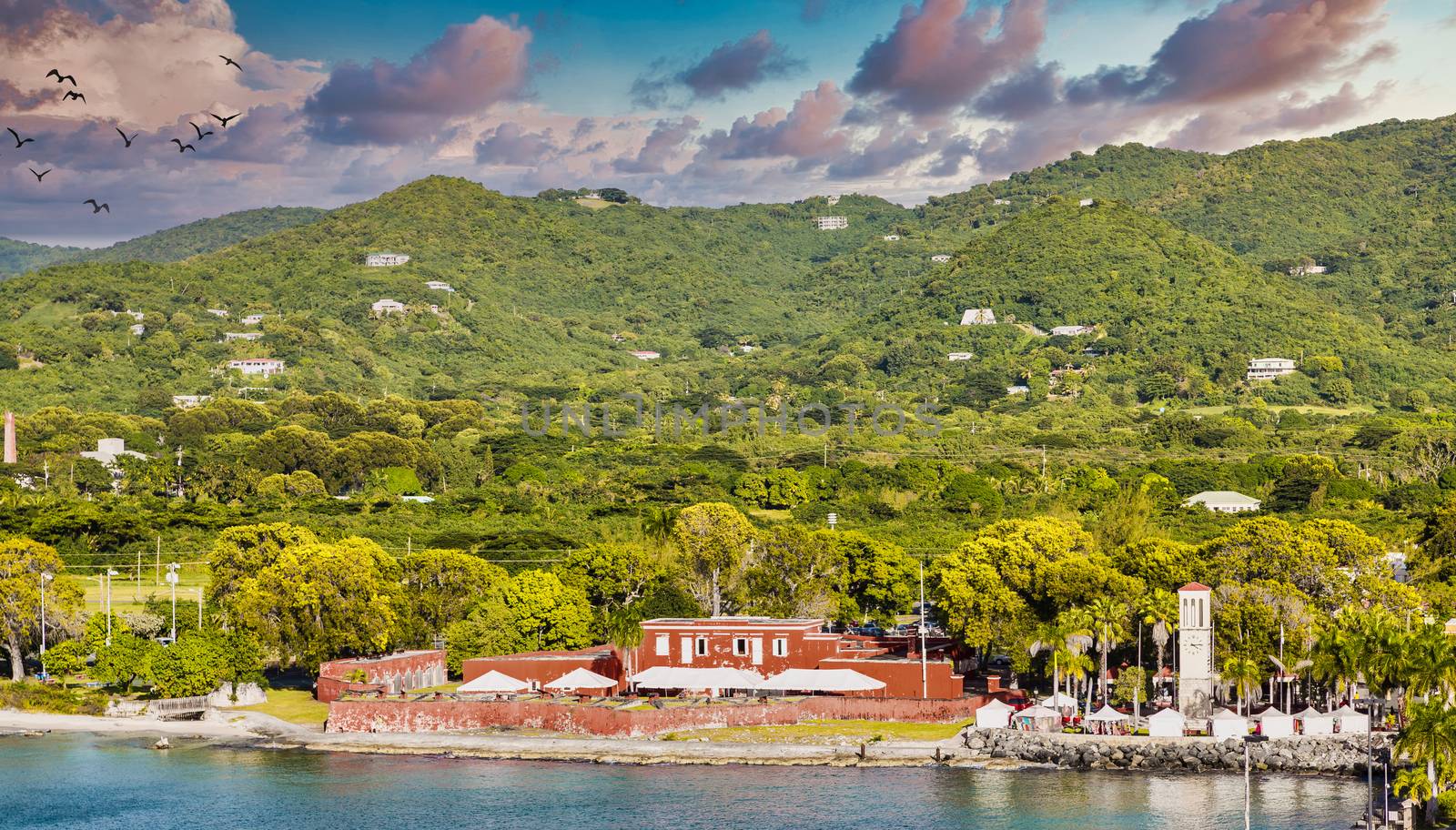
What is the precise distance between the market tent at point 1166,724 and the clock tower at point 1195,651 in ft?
5.86

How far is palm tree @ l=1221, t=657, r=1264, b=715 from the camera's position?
59.3 m

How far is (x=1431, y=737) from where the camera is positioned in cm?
4381

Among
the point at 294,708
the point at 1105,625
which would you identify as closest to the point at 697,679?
the point at 1105,625

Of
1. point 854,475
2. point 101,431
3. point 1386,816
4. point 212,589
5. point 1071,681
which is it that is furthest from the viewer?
point 101,431

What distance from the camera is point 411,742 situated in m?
62.6

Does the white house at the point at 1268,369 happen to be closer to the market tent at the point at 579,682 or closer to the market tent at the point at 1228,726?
the market tent at the point at 579,682

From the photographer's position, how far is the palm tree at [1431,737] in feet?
142

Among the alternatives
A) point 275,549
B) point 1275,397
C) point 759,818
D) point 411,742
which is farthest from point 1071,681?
point 1275,397

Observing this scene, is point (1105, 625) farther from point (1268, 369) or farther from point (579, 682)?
point (1268, 369)

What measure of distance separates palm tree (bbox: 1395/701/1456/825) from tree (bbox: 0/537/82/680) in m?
51.8

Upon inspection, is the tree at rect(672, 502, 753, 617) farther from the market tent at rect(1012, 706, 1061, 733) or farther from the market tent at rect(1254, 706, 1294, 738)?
the market tent at rect(1254, 706, 1294, 738)

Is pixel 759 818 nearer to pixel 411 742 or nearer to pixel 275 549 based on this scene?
pixel 411 742

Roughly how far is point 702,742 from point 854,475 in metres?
75.9

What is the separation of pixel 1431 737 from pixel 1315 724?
14.0 metres
